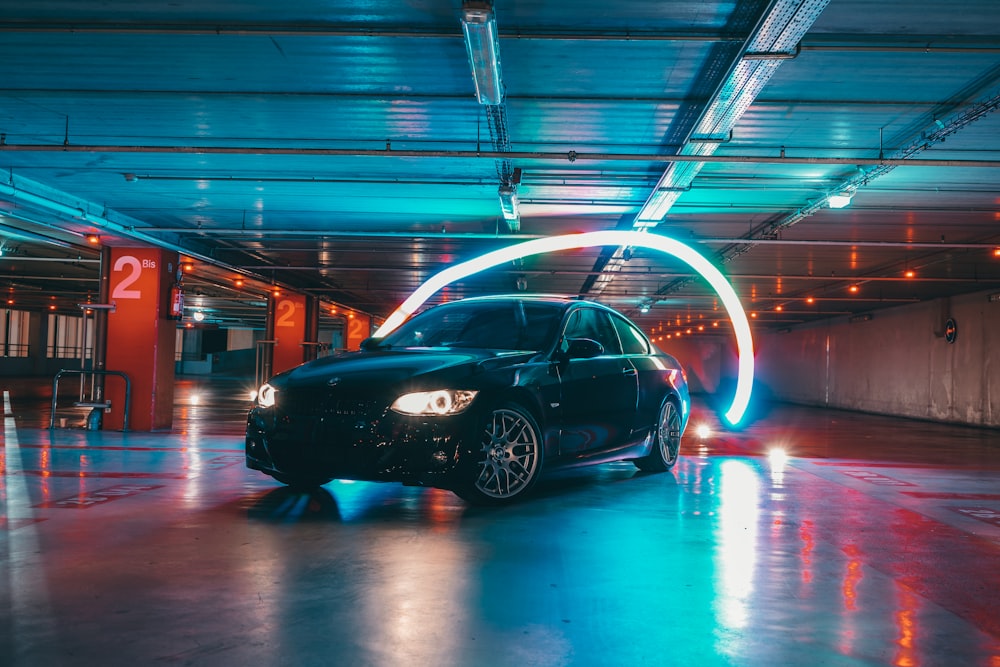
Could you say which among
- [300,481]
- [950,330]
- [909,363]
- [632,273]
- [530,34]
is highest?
[530,34]

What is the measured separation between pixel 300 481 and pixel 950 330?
21.8 m

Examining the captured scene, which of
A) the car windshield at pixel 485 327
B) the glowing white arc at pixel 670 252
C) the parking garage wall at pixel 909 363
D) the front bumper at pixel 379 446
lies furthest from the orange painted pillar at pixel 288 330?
the front bumper at pixel 379 446

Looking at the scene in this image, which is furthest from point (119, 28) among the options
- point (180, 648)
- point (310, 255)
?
point (310, 255)

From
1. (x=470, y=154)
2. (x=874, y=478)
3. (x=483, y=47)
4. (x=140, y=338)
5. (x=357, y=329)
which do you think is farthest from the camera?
(x=357, y=329)

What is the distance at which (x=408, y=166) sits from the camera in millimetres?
10742

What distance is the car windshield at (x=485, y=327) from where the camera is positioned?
6.79m

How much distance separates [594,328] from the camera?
757 centimetres

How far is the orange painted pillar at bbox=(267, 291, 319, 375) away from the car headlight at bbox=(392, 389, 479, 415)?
2018cm

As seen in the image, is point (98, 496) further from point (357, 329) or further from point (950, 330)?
point (357, 329)

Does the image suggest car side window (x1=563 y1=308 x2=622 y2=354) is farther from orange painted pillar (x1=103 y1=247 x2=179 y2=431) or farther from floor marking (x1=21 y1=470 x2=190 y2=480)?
orange painted pillar (x1=103 y1=247 x2=179 y2=431)

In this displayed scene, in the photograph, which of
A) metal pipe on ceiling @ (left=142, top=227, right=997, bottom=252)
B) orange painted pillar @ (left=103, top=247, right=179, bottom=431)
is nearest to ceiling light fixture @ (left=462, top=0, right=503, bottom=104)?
metal pipe on ceiling @ (left=142, top=227, right=997, bottom=252)

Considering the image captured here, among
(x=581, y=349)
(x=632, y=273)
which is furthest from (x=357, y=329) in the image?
(x=581, y=349)

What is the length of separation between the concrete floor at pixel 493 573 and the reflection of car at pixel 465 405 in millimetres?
343

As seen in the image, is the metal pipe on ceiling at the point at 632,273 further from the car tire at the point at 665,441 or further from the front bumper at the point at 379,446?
the front bumper at the point at 379,446
